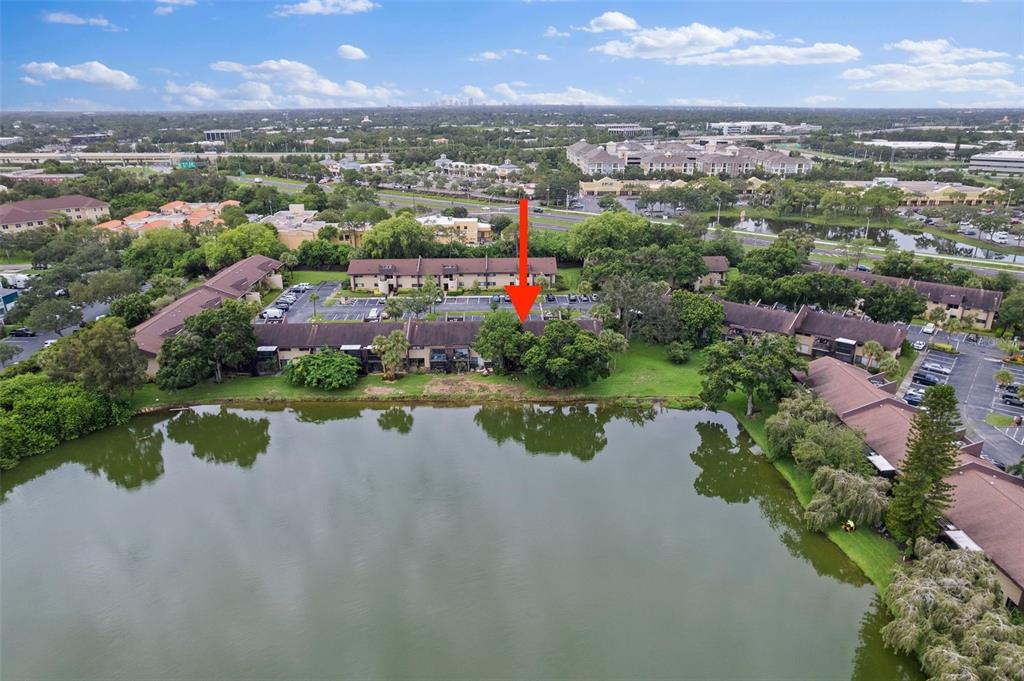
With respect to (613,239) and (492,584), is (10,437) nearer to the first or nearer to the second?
(492,584)

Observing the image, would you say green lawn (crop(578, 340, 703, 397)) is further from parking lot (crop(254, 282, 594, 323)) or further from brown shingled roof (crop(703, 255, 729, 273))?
brown shingled roof (crop(703, 255, 729, 273))

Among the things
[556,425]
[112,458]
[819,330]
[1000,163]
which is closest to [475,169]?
[819,330]

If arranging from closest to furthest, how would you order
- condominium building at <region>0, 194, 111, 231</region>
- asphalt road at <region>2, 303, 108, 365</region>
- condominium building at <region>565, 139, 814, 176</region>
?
asphalt road at <region>2, 303, 108, 365</region> → condominium building at <region>0, 194, 111, 231</region> → condominium building at <region>565, 139, 814, 176</region>

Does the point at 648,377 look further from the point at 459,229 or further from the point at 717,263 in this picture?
the point at 459,229

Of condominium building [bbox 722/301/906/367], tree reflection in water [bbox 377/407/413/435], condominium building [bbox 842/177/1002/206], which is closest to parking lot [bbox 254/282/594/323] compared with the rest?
condominium building [bbox 722/301/906/367]

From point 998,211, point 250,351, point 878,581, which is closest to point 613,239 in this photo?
point 250,351

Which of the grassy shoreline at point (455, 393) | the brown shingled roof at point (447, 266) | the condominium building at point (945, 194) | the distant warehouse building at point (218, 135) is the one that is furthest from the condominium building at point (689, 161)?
the distant warehouse building at point (218, 135)

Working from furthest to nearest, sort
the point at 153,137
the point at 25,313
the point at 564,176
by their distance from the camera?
1. the point at 153,137
2. the point at 564,176
3. the point at 25,313
